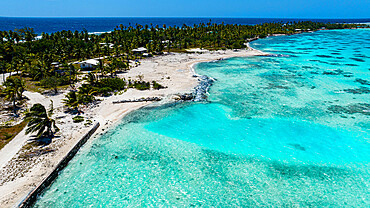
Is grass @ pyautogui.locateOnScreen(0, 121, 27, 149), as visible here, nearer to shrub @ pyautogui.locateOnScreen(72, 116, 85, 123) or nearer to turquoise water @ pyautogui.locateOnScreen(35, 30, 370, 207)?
shrub @ pyautogui.locateOnScreen(72, 116, 85, 123)

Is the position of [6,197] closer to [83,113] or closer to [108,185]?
[108,185]

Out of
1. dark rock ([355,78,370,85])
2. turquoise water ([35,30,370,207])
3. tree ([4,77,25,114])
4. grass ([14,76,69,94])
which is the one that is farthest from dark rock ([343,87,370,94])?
tree ([4,77,25,114])

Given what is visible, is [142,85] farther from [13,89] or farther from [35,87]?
[13,89]

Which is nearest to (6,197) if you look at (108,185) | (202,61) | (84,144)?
(108,185)

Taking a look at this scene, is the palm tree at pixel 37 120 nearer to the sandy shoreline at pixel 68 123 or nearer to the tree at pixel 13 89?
the sandy shoreline at pixel 68 123

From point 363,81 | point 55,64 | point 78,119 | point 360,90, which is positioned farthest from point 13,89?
point 363,81

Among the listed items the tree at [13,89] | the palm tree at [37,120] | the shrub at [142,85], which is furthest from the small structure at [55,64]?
the palm tree at [37,120]
